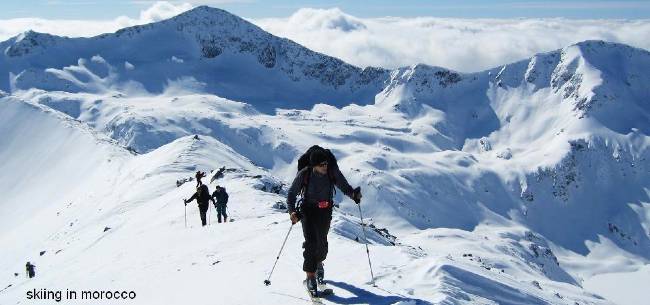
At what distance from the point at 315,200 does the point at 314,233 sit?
71 cm

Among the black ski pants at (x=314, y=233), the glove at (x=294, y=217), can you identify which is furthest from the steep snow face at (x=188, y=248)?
the glove at (x=294, y=217)

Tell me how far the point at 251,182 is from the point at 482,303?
27890 millimetres

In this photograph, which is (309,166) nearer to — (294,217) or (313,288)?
(294,217)

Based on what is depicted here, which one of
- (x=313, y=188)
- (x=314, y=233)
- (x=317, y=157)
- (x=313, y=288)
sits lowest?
(x=313, y=288)

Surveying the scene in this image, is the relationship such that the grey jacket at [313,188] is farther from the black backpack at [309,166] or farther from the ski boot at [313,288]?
the ski boot at [313,288]

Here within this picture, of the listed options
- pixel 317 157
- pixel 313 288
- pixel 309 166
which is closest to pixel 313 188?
pixel 309 166

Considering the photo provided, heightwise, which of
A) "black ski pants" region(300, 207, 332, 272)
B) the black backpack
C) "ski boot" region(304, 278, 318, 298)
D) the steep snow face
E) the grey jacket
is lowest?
the steep snow face

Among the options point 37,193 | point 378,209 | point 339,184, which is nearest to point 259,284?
point 339,184

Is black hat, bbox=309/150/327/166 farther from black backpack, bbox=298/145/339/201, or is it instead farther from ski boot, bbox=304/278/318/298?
ski boot, bbox=304/278/318/298

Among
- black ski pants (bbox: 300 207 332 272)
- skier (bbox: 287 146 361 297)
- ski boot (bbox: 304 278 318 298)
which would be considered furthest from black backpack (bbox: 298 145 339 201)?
ski boot (bbox: 304 278 318 298)

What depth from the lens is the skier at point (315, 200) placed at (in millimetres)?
12375

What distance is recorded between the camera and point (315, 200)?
1249 centimetres

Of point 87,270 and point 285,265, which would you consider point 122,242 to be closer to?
point 87,270

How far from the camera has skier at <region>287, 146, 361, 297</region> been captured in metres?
12.4
